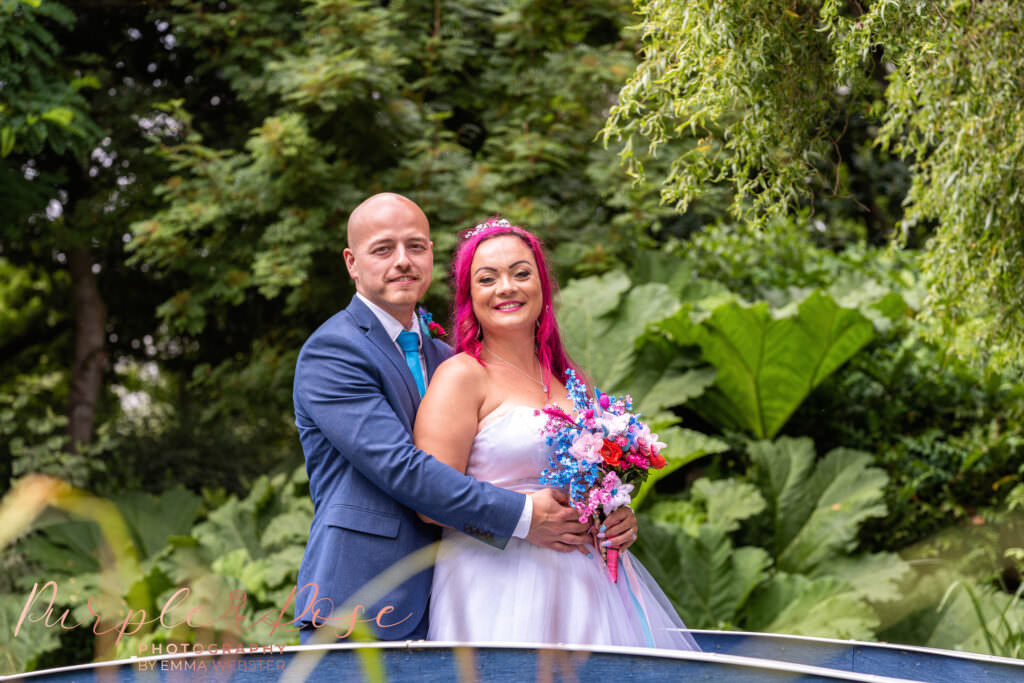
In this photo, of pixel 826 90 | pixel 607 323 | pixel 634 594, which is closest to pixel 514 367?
pixel 634 594

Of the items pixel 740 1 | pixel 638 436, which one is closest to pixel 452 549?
pixel 638 436

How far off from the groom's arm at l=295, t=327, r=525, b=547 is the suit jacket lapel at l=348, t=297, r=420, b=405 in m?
0.08

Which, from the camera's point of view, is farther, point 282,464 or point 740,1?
point 282,464

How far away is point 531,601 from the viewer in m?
2.19

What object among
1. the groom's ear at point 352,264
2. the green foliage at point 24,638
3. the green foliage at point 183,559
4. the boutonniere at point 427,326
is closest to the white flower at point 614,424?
the boutonniere at point 427,326

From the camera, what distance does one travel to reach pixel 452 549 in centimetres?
227

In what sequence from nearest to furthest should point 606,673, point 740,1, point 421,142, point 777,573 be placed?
point 606,673 → point 740,1 → point 777,573 → point 421,142

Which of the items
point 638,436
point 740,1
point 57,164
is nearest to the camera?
point 638,436

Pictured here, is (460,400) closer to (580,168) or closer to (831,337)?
(831,337)

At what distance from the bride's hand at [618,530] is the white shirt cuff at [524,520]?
19 cm

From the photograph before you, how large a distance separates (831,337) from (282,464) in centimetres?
390

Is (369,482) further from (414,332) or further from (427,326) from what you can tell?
(427,326)

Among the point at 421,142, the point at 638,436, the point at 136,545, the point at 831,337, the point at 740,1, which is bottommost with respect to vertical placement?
the point at 136,545

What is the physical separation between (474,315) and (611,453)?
1.72ft
